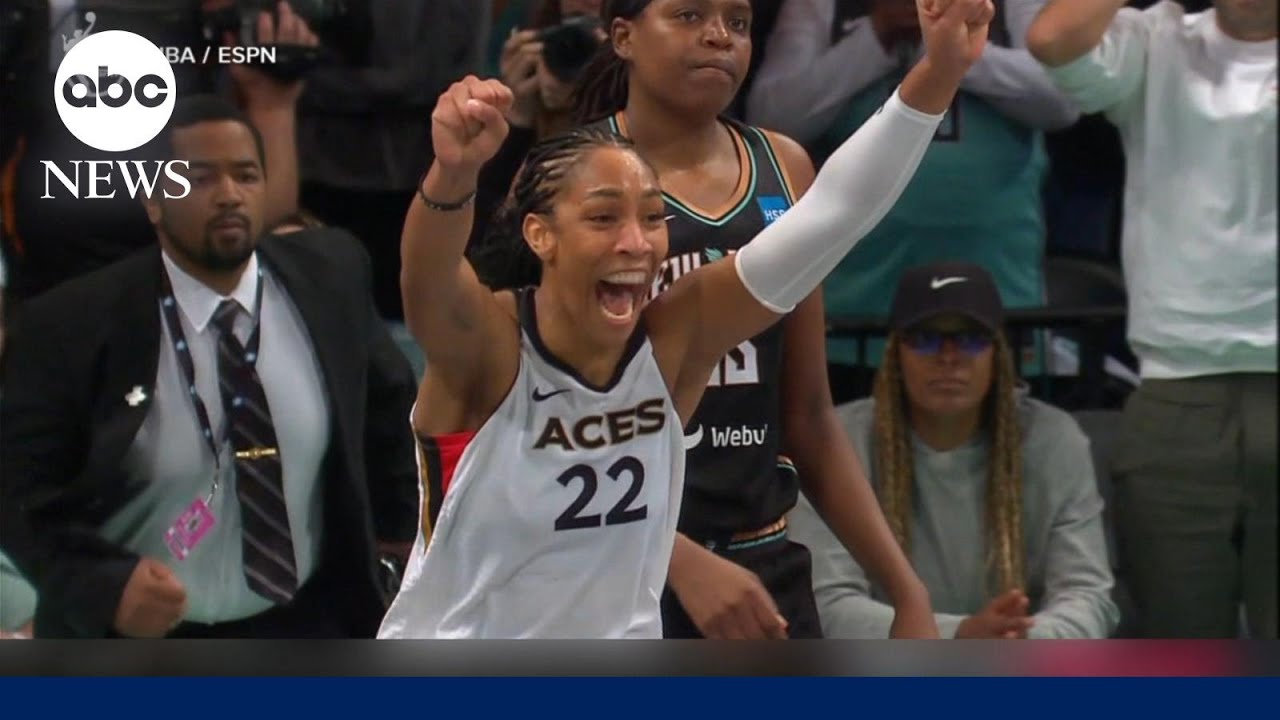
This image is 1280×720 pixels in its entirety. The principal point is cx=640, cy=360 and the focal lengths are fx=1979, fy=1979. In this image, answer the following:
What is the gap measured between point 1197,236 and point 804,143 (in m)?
0.40

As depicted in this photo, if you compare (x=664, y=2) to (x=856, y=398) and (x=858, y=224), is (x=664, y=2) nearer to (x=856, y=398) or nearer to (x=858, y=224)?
(x=858, y=224)

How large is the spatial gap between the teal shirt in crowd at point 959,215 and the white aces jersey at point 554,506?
9.1 inches

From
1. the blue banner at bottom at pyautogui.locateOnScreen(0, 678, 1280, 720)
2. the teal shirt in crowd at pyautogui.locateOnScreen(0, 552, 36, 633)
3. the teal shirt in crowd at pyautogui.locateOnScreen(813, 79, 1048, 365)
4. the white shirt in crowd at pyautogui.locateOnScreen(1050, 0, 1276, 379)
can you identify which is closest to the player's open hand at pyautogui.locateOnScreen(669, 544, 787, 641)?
the blue banner at bottom at pyautogui.locateOnScreen(0, 678, 1280, 720)

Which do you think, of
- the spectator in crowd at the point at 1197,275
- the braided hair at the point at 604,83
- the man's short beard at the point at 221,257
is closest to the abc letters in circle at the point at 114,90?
the man's short beard at the point at 221,257

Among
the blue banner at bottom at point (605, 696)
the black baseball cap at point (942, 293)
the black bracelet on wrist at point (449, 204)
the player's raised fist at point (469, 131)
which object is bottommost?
the blue banner at bottom at point (605, 696)

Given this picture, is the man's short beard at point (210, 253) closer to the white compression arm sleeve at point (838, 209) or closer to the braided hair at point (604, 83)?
the braided hair at point (604, 83)

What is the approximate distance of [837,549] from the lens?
2.00 meters

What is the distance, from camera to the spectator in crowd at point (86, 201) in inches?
74.1

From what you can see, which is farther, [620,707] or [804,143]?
[804,143]

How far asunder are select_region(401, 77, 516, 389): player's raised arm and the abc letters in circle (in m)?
0.27

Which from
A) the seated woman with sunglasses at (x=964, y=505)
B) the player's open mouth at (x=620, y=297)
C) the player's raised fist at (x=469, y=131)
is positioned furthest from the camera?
the seated woman with sunglasses at (x=964, y=505)

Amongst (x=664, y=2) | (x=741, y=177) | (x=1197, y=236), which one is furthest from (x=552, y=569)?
(x=1197, y=236)

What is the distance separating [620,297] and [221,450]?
415 millimetres

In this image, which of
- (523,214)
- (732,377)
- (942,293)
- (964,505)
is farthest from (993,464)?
(523,214)
